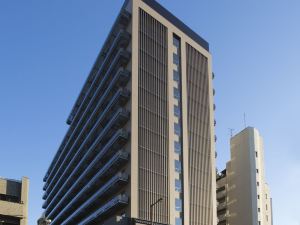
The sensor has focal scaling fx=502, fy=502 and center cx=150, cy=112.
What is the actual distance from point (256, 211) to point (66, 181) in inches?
1874

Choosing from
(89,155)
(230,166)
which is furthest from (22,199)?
(230,166)

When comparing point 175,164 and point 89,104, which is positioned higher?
point 89,104

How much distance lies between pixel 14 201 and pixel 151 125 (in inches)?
1424

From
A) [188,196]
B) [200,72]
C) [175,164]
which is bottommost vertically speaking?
[188,196]

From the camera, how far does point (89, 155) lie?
103312mm

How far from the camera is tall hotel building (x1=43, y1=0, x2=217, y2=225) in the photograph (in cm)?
8100

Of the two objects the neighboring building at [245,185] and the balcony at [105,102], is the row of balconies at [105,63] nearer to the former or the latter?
the balcony at [105,102]

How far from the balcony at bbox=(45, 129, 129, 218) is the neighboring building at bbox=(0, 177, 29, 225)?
A: 101 feet

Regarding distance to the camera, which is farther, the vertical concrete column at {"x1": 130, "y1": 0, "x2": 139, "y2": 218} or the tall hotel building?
the tall hotel building

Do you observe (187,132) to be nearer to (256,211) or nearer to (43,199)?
(256,211)

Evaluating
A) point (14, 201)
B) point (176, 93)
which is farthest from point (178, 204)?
point (14, 201)

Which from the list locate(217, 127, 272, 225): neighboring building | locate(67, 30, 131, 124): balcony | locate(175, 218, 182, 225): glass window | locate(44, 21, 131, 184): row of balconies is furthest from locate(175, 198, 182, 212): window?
locate(217, 127, 272, 225): neighboring building

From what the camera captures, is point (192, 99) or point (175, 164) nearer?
point (175, 164)

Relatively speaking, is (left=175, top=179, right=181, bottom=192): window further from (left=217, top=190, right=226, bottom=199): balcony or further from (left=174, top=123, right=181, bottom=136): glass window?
(left=217, top=190, right=226, bottom=199): balcony
